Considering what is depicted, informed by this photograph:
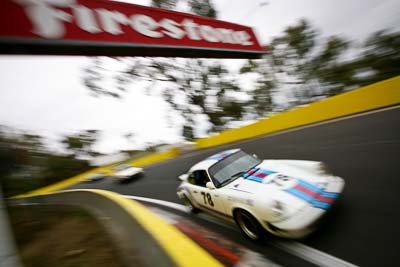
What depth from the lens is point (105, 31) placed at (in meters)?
3.84

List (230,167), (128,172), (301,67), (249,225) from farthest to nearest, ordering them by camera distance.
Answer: (301,67) → (128,172) → (230,167) → (249,225)

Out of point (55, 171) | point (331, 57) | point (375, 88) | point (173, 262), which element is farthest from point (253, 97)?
point (55, 171)

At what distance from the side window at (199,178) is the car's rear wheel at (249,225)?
90 cm

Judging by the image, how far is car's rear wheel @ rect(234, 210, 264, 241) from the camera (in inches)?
136

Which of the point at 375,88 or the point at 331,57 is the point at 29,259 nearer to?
the point at 375,88

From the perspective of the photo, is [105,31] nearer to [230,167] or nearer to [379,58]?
[230,167]

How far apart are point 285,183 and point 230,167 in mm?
1081

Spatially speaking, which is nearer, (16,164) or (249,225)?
(249,225)

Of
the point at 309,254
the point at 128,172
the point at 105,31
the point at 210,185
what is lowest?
the point at 309,254

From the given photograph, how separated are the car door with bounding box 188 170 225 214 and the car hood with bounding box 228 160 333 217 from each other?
15.8 inches

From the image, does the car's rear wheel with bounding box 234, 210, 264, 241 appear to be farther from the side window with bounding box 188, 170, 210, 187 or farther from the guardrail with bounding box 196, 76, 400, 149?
the guardrail with bounding box 196, 76, 400, 149

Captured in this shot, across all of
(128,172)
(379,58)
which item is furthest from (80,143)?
(379,58)

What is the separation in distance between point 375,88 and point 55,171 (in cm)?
3976

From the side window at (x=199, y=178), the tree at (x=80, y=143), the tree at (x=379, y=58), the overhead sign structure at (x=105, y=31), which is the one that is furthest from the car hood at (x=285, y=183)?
the tree at (x=80, y=143)
